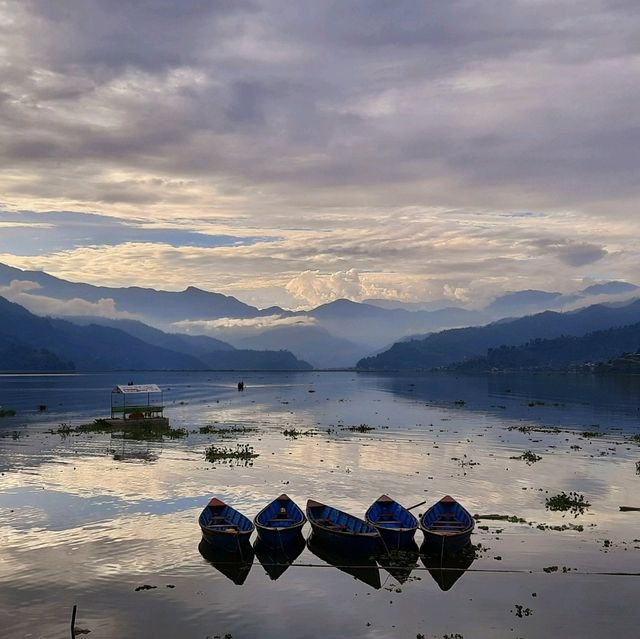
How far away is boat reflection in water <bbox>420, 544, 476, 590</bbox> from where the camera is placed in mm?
36812

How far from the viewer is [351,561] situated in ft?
131

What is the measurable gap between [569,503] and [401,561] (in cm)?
2121

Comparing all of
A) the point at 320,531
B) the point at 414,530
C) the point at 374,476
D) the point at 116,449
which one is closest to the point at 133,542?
the point at 320,531

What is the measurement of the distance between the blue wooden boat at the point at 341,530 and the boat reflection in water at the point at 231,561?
15.8 ft

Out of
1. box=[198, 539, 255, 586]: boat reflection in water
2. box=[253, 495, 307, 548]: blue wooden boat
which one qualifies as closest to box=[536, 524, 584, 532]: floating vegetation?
box=[253, 495, 307, 548]: blue wooden boat

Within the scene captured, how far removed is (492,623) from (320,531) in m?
13.9

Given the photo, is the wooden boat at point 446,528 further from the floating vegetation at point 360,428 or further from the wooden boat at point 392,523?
the floating vegetation at point 360,428

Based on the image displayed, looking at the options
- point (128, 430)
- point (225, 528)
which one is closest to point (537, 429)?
point (128, 430)

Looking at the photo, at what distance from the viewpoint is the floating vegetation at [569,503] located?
172 feet

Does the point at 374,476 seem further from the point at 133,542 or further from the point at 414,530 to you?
the point at 133,542

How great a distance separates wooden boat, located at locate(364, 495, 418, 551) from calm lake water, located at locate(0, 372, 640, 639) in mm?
2706

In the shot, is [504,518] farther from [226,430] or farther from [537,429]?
[537,429]

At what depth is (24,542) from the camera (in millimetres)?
42906

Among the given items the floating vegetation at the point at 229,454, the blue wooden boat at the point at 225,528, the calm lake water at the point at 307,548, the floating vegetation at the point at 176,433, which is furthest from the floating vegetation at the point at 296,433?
the blue wooden boat at the point at 225,528
